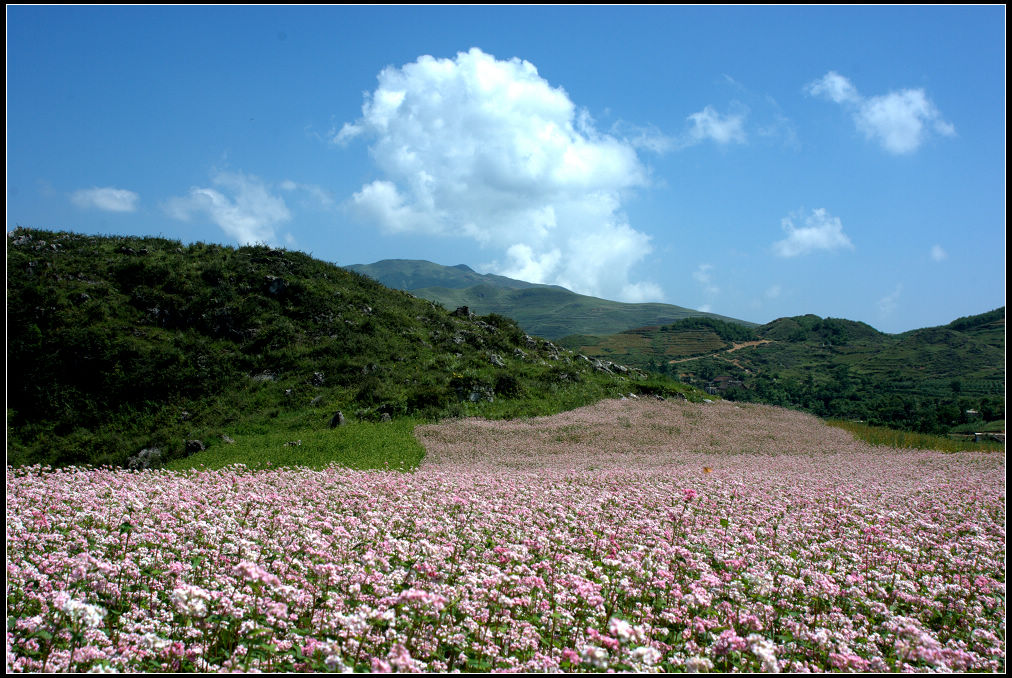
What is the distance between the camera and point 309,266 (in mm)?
37562

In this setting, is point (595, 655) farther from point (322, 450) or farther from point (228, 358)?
point (228, 358)

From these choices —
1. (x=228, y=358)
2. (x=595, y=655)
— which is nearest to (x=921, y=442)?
(x=595, y=655)

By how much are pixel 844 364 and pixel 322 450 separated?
82.7 m

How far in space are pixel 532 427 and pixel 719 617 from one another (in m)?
18.7

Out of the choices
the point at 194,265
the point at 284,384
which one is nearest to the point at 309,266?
the point at 194,265

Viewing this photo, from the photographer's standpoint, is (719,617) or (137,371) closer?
(719,617)

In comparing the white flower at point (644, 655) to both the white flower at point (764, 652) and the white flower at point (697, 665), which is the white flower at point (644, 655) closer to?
the white flower at point (697, 665)

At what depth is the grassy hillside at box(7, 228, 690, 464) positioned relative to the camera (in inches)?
837

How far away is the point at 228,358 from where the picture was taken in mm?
26781

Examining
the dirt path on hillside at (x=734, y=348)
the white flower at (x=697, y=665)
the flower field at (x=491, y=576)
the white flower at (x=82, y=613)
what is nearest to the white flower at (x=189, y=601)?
the flower field at (x=491, y=576)

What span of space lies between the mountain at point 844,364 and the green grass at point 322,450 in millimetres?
32018

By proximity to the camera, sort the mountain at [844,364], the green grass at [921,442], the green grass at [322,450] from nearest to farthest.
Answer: the green grass at [322,450] < the green grass at [921,442] < the mountain at [844,364]

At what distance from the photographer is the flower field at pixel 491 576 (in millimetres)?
4023

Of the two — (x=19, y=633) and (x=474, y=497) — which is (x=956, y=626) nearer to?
(x=474, y=497)
